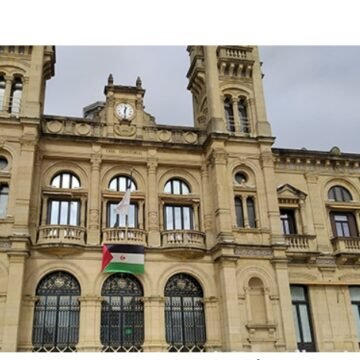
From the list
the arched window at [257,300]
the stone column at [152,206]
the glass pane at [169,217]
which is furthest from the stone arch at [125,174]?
the arched window at [257,300]

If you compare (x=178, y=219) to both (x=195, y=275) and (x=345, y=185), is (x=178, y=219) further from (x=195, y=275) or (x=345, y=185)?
(x=345, y=185)

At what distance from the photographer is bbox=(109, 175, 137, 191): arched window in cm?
2530

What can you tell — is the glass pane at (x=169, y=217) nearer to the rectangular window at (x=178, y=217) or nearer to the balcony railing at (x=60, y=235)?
the rectangular window at (x=178, y=217)

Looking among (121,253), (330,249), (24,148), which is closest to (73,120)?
(24,148)

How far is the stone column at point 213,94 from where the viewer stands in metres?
26.1

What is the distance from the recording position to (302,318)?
24797 millimetres

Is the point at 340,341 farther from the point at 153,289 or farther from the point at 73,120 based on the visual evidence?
the point at 73,120

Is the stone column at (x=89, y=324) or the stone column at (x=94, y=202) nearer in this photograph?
the stone column at (x=89, y=324)

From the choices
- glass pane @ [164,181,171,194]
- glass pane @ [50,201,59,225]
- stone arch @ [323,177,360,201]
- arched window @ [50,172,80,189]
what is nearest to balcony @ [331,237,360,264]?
stone arch @ [323,177,360,201]

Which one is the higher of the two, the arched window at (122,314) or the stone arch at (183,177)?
the stone arch at (183,177)

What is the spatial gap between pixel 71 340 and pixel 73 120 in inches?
481

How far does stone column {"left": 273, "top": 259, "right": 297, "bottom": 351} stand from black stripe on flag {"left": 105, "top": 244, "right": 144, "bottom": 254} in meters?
7.36

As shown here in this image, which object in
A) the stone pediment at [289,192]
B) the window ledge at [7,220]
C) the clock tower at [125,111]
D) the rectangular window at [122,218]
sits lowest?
the window ledge at [7,220]

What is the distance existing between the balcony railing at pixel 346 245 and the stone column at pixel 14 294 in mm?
17675
